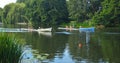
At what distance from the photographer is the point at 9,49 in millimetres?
11766

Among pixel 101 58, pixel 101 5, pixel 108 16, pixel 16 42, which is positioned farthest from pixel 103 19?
pixel 16 42

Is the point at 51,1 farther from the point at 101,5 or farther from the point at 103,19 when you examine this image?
the point at 103,19

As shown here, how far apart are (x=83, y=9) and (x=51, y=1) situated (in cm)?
1153

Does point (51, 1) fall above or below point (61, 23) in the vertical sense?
above

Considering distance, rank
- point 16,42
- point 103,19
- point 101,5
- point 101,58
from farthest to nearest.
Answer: point 101,5
point 103,19
point 101,58
point 16,42

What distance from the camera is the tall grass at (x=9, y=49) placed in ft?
38.1

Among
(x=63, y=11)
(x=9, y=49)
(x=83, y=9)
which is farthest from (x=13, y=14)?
(x=9, y=49)

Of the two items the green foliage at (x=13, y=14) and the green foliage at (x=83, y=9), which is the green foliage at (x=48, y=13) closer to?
the green foliage at (x=83, y=9)

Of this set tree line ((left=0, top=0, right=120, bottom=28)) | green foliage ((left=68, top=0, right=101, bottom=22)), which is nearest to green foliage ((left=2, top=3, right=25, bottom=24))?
tree line ((left=0, top=0, right=120, bottom=28))

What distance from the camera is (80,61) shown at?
930 inches

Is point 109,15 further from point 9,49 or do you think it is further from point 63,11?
point 9,49

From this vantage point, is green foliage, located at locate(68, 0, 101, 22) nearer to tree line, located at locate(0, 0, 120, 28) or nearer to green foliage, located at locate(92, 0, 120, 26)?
tree line, located at locate(0, 0, 120, 28)

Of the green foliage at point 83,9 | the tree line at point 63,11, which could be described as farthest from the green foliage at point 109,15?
the green foliage at point 83,9

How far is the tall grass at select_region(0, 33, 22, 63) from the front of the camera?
11.6 meters
